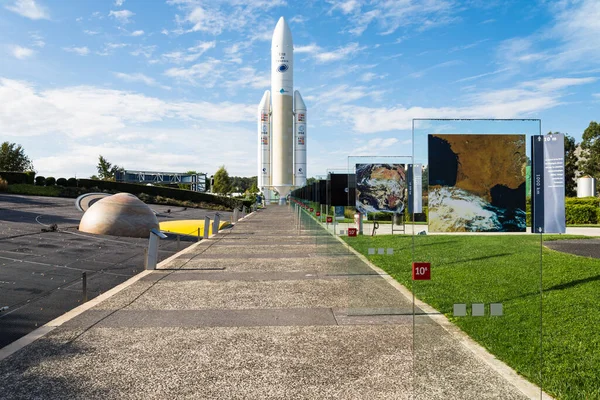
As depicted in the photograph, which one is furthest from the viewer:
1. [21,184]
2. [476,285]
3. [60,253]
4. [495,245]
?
[21,184]

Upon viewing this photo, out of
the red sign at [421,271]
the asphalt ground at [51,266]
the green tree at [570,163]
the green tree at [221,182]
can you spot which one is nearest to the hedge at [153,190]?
the asphalt ground at [51,266]

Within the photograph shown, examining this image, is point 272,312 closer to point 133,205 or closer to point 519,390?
point 519,390

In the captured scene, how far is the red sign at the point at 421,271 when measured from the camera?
19.8 ft

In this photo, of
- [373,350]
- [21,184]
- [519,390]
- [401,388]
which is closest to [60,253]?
[373,350]

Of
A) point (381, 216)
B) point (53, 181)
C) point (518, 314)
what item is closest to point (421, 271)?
point (518, 314)

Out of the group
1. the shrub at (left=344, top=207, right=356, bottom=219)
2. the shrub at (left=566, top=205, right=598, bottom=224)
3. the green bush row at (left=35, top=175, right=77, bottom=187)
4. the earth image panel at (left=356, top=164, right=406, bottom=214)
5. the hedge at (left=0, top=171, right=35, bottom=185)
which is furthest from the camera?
the green bush row at (left=35, top=175, right=77, bottom=187)

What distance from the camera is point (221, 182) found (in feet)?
317

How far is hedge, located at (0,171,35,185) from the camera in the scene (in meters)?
48.7

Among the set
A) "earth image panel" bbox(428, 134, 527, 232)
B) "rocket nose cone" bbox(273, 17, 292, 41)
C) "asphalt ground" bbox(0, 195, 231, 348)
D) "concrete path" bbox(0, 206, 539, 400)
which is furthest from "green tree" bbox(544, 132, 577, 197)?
"earth image panel" bbox(428, 134, 527, 232)

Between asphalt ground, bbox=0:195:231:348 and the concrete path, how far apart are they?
901mm

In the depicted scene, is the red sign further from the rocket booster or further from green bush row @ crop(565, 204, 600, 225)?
the rocket booster

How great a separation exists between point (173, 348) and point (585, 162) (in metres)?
70.9

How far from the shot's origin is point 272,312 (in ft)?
30.1

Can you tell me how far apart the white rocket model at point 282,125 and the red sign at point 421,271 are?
6526cm
